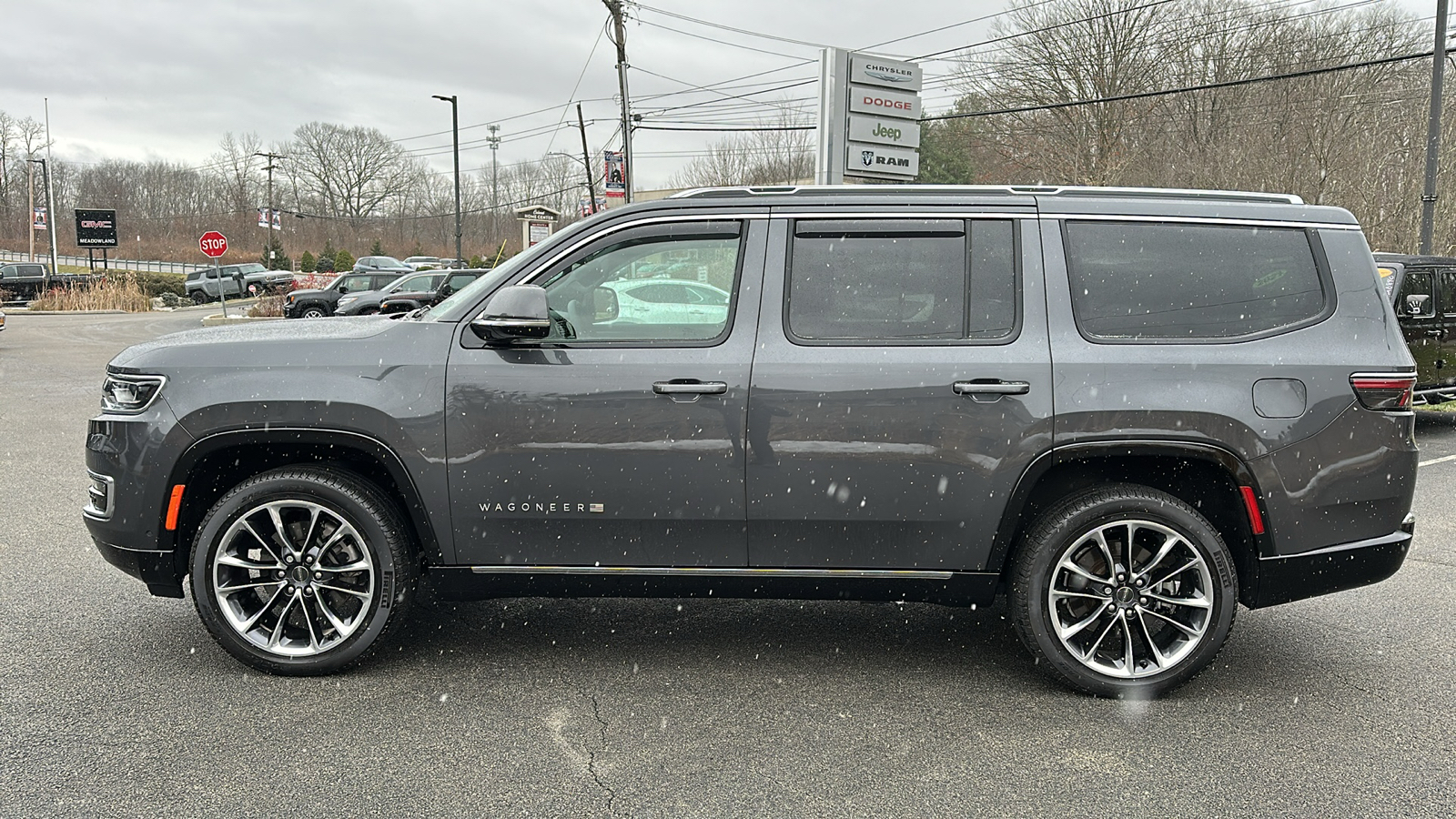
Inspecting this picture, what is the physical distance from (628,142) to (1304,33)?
2359cm

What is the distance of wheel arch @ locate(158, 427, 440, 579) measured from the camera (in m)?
3.82

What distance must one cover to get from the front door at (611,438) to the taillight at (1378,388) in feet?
7.32

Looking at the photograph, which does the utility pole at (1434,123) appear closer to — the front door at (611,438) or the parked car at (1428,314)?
the parked car at (1428,314)

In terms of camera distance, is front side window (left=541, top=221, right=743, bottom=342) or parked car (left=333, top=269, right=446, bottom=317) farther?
parked car (left=333, top=269, right=446, bottom=317)

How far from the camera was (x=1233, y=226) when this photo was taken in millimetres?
3875

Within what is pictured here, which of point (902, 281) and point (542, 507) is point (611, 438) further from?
point (902, 281)

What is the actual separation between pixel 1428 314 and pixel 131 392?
1185 centimetres

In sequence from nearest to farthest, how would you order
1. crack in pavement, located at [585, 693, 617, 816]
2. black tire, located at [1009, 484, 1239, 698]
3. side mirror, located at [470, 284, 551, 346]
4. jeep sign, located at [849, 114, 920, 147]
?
crack in pavement, located at [585, 693, 617, 816]
side mirror, located at [470, 284, 551, 346]
black tire, located at [1009, 484, 1239, 698]
jeep sign, located at [849, 114, 920, 147]

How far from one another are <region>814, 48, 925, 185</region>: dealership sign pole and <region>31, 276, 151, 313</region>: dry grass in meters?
32.2

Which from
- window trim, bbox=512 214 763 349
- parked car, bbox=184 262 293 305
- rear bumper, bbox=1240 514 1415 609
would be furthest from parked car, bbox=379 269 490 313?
parked car, bbox=184 262 293 305

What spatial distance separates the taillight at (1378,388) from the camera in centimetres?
373

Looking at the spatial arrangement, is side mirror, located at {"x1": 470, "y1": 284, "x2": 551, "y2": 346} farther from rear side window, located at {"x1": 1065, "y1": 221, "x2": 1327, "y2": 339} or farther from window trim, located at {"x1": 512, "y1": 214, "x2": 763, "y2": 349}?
rear side window, located at {"x1": 1065, "y1": 221, "x2": 1327, "y2": 339}

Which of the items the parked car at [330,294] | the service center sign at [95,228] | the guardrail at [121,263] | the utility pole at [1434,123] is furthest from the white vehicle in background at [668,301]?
the guardrail at [121,263]

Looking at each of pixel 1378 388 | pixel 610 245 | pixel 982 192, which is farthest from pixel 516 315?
pixel 1378 388
